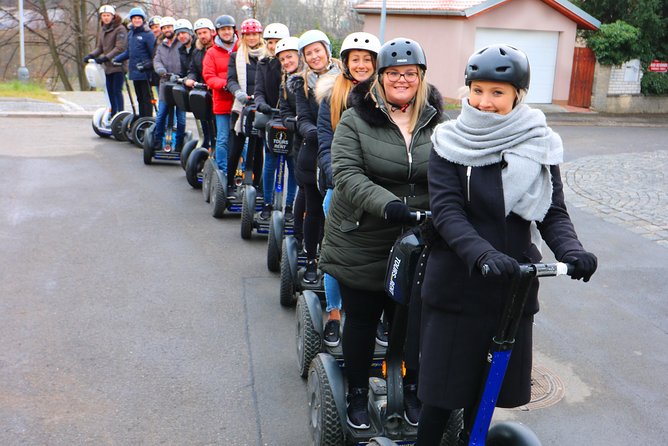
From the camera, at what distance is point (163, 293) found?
21.4 feet

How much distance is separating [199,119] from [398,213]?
7034 millimetres

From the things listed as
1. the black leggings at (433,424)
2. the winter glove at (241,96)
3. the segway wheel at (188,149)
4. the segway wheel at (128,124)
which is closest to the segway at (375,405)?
the black leggings at (433,424)

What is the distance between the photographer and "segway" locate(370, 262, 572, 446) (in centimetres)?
265

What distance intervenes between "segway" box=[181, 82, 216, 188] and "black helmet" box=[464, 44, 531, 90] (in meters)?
7.05

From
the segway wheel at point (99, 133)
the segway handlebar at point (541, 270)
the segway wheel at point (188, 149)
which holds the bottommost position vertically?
the segway wheel at point (99, 133)

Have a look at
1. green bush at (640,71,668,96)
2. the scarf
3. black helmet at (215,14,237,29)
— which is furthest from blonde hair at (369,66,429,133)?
green bush at (640,71,668,96)

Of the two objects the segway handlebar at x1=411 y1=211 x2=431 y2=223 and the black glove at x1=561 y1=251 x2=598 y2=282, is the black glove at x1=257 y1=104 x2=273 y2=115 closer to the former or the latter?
the segway handlebar at x1=411 y1=211 x2=431 y2=223

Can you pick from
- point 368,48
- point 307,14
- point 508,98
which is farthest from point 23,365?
point 307,14

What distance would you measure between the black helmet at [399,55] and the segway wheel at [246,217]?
14.1 feet

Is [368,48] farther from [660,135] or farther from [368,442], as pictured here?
[660,135]

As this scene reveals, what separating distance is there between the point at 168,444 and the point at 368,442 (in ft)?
3.58

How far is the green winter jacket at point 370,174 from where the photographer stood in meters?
3.68

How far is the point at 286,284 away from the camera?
6.09 m

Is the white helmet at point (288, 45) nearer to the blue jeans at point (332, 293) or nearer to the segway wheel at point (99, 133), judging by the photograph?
the blue jeans at point (332, 293)
